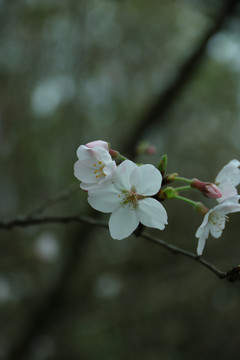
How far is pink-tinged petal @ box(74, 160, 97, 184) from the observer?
1.05 m

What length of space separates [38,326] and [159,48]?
406 cm

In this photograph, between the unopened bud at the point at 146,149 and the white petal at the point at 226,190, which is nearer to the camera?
the white petal at the point at 226,190

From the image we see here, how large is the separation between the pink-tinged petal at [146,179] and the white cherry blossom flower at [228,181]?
256mm

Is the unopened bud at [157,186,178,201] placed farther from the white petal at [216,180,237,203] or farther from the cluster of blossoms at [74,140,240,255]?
the white petal at [216,180,237,203]

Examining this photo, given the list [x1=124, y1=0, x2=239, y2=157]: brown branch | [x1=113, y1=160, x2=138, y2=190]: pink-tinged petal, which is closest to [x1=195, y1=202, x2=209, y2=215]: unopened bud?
[x1=113, y1=160, x2=138, y2=190]: pink-tinged petal

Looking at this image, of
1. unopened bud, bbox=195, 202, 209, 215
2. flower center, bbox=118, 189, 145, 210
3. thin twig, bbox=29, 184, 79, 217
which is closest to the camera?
flower center, bbox=118, 189, 145, 210

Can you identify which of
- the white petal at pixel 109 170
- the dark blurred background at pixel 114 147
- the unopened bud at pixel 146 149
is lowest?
the dark blurred background at pixel 114 147

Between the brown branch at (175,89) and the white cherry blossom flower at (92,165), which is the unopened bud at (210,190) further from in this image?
the brown branch at (175,89)

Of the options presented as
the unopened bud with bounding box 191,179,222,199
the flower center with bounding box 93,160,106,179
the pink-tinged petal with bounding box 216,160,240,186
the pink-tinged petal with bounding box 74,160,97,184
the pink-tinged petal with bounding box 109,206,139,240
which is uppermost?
the pink-tinged petal with bounding box 216,160,240,186

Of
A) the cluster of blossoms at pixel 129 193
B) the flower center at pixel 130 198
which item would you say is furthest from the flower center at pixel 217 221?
the flower center at pixel 130 198

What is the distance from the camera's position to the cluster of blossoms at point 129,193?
101 centimetres

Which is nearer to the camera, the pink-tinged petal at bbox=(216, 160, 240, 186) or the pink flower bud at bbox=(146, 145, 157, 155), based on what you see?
the pink-tinged petal at bbox=(216, 160, 240, 186)

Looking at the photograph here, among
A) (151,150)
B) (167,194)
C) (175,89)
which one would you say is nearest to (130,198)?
(167,194)

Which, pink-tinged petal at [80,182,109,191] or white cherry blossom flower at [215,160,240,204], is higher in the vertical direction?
white cherry blossom flower at [215,160,240,204]
